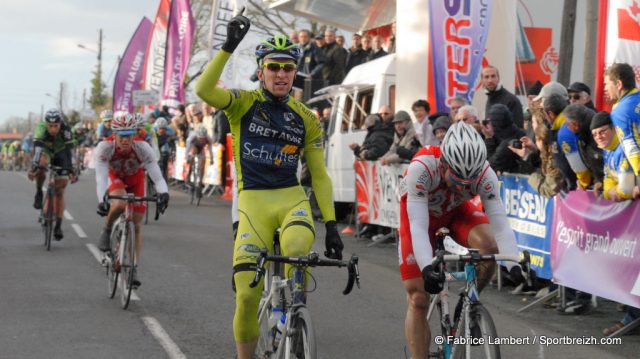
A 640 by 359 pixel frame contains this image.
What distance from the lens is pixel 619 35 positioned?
10.8 m

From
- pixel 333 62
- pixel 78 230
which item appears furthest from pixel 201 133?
pixel 78 230

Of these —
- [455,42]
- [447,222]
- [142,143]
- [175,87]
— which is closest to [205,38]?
[175,87]

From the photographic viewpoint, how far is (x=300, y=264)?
5574 millimetres

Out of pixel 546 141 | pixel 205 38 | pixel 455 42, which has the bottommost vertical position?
pixel 546 141

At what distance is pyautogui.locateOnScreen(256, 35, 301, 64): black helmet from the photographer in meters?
6.30

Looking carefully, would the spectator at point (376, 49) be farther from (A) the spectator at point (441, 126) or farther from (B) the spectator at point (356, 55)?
(A) the spectator at point (441, 126)

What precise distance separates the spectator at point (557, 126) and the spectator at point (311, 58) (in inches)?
467

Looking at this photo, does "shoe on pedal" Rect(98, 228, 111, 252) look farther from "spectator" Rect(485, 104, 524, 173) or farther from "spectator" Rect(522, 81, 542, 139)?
"spectator" Rect(522, 81, 542, 139)

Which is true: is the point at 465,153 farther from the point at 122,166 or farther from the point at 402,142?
the point at 402,142

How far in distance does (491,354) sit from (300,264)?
1.09 m

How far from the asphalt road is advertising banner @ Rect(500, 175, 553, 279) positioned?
501mm

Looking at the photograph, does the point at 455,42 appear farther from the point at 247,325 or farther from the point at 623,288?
the point at 247,325

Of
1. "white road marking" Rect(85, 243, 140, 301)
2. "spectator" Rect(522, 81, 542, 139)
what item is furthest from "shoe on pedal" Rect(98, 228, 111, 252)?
"spectator" Rect(522, 81, 542, 139)

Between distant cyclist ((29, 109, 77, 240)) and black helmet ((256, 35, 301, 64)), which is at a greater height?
black helmet ((256, 35, 301, 64))
